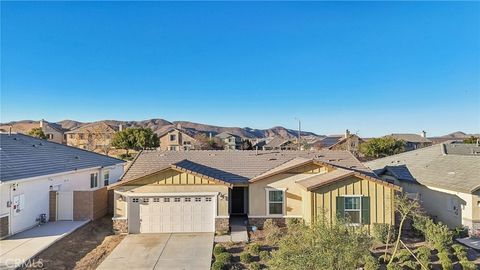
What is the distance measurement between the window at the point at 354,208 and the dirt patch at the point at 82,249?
11.0 metres

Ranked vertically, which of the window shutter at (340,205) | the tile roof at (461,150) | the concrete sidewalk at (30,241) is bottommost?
the concrete sidewalk at (30,241)

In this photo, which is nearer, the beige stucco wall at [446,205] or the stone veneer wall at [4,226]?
the stone veneer wall at [4,226]

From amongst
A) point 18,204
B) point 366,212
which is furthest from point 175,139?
point 366,212

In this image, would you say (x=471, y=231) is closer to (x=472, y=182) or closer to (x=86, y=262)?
(x=472, y=182)

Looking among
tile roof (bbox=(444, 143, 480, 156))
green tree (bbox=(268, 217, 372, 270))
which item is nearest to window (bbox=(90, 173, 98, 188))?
green tree (bbox=(268, 217, 372, 270))

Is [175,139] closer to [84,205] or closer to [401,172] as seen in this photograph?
[84,205]

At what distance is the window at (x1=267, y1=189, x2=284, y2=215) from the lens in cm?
1791

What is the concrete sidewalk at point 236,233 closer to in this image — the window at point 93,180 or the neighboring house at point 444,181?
the neighboring house at point 444,181

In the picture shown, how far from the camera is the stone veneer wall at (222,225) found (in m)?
16.7

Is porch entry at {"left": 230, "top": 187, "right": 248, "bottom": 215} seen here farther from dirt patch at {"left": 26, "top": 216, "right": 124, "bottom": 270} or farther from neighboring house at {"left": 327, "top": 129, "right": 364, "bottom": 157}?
neighboring house at {"left": 327, "top": 129, "right": 364, "bottom": 157}

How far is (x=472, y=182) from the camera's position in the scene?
55.4 ft

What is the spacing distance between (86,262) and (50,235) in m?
3.82

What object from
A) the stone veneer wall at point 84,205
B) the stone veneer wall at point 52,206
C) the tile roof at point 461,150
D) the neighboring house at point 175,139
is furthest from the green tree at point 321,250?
the neighboring house at point 175,139

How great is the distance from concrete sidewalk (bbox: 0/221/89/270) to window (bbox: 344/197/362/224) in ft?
44.5
